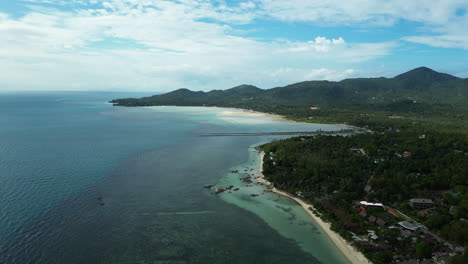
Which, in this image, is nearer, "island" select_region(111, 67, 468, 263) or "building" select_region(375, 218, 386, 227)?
"island" select_region(111, 67, 468, 263)

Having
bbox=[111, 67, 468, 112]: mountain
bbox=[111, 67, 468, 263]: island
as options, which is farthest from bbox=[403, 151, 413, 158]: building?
bbox=[111, 67, 468, 112]: mountain

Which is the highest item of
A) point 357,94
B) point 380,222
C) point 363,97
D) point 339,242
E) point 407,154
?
point 357,94

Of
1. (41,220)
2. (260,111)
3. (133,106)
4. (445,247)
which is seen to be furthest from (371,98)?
(41,220)

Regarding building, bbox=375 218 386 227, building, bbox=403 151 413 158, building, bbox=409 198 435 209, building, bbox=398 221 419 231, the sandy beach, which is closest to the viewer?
the sandy beach

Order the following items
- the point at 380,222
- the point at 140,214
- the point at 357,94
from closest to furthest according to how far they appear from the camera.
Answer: the point at 380,222
the point at 140,214
the point at 357,94

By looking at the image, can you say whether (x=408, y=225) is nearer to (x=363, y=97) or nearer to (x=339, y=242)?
(x=339, y=242)

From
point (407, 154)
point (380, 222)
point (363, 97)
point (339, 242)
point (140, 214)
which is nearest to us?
point (339, 242)

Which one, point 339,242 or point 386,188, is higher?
point 386,188

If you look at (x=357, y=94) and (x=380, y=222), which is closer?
(x=380, y=222)

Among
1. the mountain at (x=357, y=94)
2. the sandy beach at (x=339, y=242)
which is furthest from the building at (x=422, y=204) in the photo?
the mountain at (x=357, y=94)

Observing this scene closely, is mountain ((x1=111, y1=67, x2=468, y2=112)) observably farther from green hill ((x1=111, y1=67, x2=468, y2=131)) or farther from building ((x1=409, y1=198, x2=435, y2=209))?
building ((x1=409, y1=198, x2=435, y2=209))

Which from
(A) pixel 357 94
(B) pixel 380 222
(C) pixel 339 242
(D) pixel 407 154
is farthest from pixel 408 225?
(A) pixel 357 94

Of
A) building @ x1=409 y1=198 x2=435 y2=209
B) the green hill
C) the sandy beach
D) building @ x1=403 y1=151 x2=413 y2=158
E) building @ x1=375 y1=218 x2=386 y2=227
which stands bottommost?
the sandy beach

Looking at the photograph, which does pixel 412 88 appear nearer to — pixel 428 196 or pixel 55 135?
pixel 428 196
